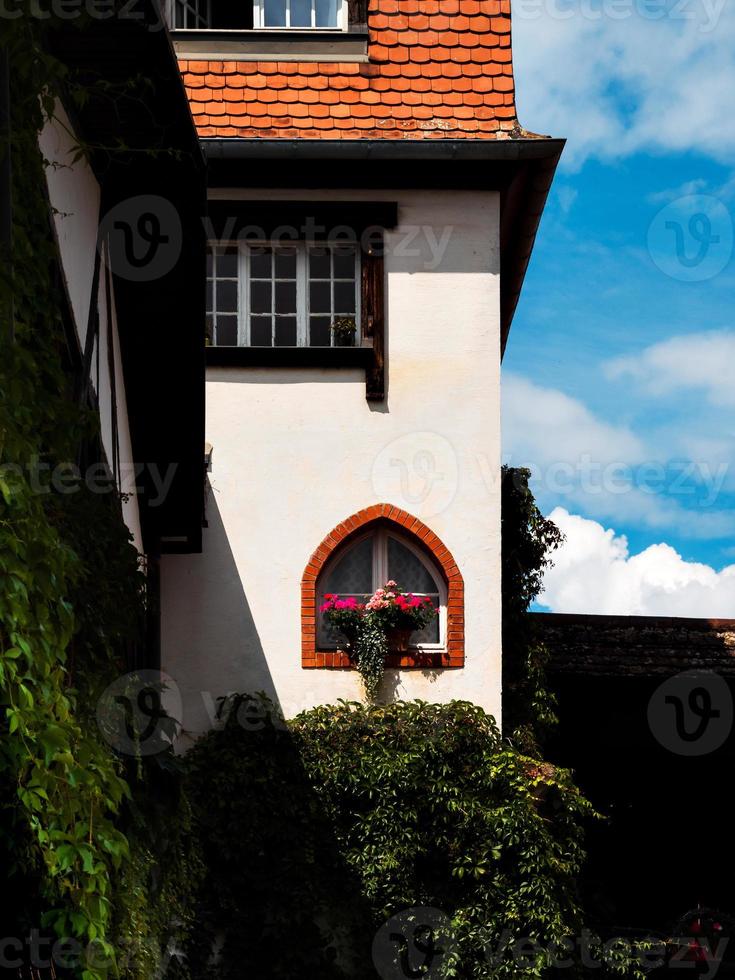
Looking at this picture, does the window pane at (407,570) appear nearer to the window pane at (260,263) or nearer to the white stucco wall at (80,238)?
the window pane at (260,263)

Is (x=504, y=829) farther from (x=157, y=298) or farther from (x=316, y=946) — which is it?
(x=157, y=298)

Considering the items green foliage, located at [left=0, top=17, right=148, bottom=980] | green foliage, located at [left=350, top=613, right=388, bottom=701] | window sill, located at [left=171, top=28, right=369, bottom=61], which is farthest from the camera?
window sill, located at [left=171, top=28, right=369, bottom=61]

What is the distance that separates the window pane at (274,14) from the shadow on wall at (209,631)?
4.37m

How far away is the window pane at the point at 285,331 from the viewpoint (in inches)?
494

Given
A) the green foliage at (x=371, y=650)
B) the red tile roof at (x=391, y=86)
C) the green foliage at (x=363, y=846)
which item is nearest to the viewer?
the green foliage at (x=363, y=846)

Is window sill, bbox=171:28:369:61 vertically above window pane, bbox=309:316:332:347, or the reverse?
window sill, bbox=171:28:369:61

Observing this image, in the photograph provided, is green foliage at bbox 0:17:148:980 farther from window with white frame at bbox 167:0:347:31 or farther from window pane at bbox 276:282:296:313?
window with white frame at bbox 167:0:347:31

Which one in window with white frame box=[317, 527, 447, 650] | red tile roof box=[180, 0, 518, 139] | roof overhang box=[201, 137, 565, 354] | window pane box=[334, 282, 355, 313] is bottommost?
window with white frame box=[317, 527, 447, 650]

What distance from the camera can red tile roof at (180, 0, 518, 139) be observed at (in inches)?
503

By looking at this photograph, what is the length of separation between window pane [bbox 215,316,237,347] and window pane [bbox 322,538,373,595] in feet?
6.64

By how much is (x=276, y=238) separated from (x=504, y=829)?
5.24 metres

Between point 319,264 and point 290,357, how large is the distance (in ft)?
2.96

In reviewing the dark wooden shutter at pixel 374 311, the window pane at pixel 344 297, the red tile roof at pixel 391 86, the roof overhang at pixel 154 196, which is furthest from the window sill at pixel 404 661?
the red tile roof at pixel 391 86

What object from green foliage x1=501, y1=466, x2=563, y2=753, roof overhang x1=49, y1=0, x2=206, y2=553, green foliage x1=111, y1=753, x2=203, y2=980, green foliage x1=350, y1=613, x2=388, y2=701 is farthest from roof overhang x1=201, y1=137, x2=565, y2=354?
green foliage x1=111, y1=753, x2=203, y2=980
